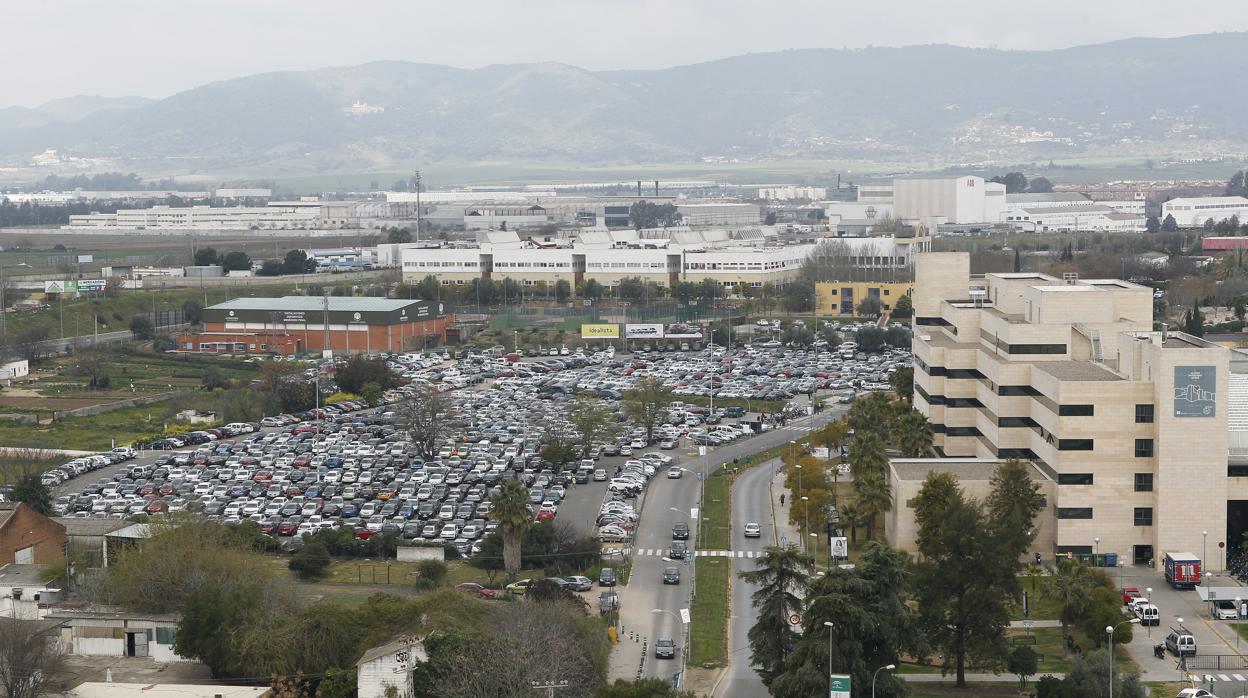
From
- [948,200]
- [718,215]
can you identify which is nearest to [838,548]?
[948,200]

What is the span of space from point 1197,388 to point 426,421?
61.4ft

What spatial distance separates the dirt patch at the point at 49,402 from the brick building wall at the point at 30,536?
1915cm

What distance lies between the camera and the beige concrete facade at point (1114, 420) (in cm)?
2812

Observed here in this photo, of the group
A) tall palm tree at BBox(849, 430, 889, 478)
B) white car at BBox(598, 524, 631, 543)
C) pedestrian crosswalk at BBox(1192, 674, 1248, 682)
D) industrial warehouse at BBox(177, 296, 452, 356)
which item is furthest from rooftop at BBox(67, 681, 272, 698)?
industrial warehouse at BBox(177, 296, 452, 356)

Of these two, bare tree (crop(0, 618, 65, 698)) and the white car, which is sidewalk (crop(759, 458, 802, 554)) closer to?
the white car

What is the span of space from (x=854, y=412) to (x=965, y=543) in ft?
49.4

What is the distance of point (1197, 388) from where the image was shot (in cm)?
2806

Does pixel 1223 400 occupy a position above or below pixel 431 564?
above

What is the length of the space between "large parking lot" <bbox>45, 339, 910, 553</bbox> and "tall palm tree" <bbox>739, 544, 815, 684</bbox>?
9151 millimetres

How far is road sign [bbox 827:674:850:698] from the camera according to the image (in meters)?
19.6

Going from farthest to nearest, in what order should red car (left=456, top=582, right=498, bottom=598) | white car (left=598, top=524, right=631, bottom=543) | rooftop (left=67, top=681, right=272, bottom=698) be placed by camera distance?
white car (left=598, top=524, right=631, bottom=543) → red car (left=456, top=582, right=498, bottom=598) → rooftop (left=67, top=681, right=272, bottom=698)

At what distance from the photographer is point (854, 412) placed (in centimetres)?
3781

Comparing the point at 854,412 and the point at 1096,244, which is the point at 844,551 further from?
the point at 1096,244

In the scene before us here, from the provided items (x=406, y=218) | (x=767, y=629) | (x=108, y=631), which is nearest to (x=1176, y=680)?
(x=767, y=629)
